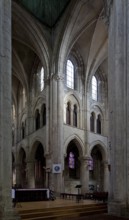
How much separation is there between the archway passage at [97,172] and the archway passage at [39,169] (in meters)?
4.74

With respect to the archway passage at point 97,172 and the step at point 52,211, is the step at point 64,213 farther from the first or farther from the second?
the archway passage at point 97,172

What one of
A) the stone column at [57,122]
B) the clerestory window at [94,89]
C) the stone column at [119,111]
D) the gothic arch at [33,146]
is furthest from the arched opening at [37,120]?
the stone column at [119,111]

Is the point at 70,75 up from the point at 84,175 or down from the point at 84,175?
up

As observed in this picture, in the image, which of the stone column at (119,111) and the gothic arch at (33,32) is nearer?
the stone column at (119,111)

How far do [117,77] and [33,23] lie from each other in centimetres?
1352

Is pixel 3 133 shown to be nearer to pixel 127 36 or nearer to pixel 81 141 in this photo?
pixel 127 36

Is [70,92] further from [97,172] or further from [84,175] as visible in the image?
[97,172]

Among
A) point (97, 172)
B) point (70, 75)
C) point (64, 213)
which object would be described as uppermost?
point (70, 75)

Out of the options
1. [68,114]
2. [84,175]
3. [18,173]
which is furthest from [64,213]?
[18,173]

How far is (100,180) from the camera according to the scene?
3391cm

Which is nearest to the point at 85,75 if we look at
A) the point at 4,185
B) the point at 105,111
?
the point at 105,111

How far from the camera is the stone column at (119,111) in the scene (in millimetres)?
14539

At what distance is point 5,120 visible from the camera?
504 inches

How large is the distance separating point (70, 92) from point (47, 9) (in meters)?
7.37
